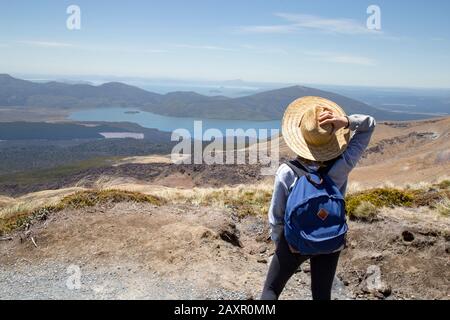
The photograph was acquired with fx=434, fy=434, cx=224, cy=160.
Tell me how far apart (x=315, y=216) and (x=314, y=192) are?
0.23 metres

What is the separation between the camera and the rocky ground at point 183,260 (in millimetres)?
7582

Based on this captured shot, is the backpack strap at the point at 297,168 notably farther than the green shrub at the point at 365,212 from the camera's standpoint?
No

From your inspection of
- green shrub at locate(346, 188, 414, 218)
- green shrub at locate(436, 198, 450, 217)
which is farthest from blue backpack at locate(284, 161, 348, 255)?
green shrub at locate(436, 198, 450, 217)

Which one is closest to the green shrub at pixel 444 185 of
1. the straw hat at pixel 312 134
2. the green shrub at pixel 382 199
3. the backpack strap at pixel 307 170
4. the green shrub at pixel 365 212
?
the green shrub at pixel 382 199

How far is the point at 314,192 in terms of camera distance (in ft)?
13.4

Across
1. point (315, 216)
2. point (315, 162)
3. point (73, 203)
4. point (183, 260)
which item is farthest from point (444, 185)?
point (315, 216)

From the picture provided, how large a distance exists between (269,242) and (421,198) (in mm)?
5503

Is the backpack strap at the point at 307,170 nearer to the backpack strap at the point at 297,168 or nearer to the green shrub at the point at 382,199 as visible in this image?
the backpack strap at the point at 297,168

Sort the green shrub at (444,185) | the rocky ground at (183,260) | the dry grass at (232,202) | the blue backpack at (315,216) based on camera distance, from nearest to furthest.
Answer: the blue backpack at (315,216), the rocky ground at (183,260), the dry grass at (232,202), the green shrub at (444,185)

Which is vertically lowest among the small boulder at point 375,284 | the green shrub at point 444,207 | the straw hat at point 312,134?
the small boulder at point 375,284

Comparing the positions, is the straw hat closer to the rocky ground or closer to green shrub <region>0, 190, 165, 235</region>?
the rocky ground

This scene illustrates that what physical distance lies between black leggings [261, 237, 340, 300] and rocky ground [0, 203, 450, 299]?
9.42ft
